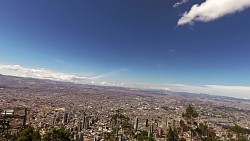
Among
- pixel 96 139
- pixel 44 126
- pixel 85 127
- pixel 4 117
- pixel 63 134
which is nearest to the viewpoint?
pixel 4 117

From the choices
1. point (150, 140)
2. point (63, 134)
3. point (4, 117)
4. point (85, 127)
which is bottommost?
point (85, 127)

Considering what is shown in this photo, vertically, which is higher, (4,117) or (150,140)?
(4,117)

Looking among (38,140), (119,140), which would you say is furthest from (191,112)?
(38,140)

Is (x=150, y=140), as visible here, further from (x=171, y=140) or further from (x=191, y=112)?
(x=191, y=112)

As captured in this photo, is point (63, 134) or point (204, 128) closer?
point (63, 134)

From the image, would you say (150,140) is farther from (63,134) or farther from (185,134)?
(185,134)

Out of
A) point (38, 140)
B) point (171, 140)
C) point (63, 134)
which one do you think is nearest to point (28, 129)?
point (38, 140)

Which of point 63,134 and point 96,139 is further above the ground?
point 63,134

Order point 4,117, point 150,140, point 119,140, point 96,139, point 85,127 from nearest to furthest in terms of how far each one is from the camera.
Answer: point 4,117
point 150,140
point 119,140
point 96,139
point 85,127

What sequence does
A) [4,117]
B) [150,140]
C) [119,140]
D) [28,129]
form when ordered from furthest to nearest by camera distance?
[119,140] → [150,140] → [28,129] → [4,117]
